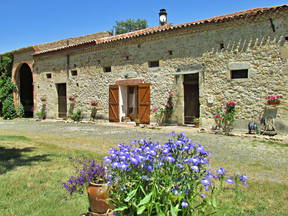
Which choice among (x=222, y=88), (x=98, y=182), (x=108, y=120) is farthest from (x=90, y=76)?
(x=98, y=182)

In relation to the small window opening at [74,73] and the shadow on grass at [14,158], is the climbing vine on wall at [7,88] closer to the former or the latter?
the small window opening at [74,73]

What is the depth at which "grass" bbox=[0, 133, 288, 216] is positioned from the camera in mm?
2748

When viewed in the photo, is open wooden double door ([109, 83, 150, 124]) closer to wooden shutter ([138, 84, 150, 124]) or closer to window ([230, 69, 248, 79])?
wooden shutter ([138, 84, 150, 124])

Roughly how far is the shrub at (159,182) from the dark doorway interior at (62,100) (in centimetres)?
1365

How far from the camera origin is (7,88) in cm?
1709

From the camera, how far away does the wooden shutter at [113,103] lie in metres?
12.1

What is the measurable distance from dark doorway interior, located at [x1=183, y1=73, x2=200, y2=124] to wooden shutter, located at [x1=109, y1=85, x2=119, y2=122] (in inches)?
131

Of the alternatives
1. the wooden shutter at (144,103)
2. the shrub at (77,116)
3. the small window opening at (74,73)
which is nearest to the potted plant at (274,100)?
the wooden shutter at (144,103)

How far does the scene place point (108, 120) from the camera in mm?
12492

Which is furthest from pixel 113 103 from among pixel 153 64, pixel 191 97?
pixel 191 97

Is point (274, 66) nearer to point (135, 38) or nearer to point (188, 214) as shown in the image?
point (135, 38)

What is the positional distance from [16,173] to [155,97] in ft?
24.0

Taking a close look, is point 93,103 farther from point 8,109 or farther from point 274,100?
point 274,100

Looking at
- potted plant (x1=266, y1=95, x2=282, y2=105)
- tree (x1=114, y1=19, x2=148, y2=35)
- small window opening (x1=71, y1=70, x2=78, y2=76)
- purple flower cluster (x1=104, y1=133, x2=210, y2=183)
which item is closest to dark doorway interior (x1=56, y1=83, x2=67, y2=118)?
small window opening (x1=71, y1=70, x2=78, y2=76)
